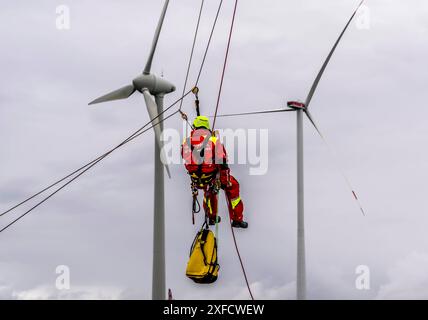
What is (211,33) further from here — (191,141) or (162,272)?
(162,272)

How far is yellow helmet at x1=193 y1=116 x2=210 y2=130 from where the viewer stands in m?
22.9

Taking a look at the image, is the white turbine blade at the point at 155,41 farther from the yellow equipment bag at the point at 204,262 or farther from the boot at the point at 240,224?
the yellow equipment bag at the point at 204,262

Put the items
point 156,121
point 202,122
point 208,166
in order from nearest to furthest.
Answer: point 208,166 < point 202,122 < point 156,121

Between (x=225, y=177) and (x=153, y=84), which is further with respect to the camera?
(x=153, y=84)

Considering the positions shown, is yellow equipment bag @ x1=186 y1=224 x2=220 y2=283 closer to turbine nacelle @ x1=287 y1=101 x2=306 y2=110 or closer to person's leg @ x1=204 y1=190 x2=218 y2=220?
person's leg @ x1=204 y1=190 x2=218 y2=220

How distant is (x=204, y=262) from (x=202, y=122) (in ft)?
15.2

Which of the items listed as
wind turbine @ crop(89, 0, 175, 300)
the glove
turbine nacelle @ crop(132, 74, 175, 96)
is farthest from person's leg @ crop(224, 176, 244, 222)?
turbine nacelle @ crop(132, 74, 175, 96)

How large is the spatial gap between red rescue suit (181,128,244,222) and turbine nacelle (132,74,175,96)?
12.5 meters

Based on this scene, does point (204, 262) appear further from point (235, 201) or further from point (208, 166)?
point (208, 166)

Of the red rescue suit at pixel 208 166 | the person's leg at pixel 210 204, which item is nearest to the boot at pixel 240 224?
the red rescue suit at pixel 208 166

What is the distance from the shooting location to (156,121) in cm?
3288

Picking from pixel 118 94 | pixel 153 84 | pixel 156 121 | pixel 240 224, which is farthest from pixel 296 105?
pixel 240 224

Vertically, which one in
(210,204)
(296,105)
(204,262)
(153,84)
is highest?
(153,84)
